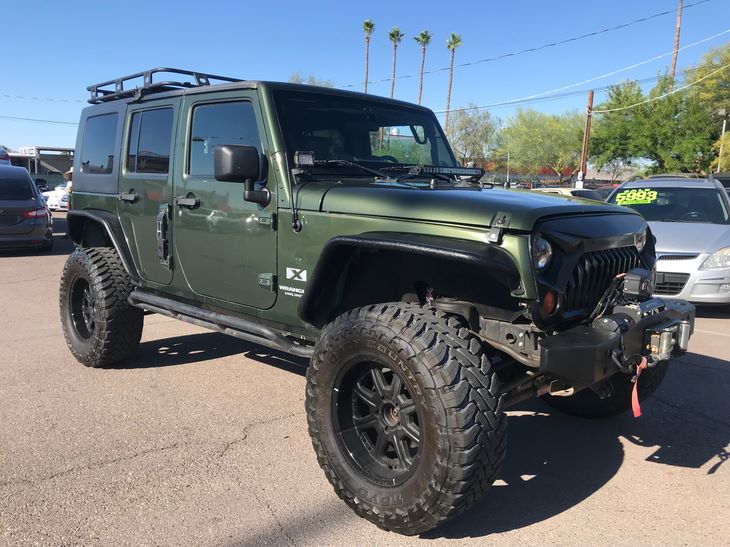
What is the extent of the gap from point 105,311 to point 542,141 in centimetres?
6294

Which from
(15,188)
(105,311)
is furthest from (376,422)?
(15,188)

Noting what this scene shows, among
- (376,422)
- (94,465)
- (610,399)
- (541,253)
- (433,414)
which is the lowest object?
(94,465)

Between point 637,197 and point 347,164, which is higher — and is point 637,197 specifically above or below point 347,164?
above

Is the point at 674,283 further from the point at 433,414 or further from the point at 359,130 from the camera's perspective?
the point at 433,414

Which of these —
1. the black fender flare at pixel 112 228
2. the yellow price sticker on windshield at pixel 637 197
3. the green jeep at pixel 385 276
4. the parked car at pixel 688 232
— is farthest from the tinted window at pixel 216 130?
the yellow price sticker on windshield at pixel 637 197

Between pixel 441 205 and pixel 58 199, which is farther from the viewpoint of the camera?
pixel 58 199

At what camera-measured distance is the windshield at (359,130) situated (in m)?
3.54

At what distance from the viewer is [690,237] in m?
7.41

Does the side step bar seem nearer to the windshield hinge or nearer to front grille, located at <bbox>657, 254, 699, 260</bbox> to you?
the windshield hinge

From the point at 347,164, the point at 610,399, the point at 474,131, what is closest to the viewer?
the point at 347,164

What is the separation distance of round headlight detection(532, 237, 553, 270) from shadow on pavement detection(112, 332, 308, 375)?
2785mm

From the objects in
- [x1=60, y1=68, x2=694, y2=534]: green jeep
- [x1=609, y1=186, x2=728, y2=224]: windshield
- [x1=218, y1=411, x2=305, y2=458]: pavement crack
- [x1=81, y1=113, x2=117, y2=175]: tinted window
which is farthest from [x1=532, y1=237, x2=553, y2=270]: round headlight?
[x1=609, y1=186, x2=728, y2=224]: windshield

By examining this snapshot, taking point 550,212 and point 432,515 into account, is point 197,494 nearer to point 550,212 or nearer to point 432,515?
point 432,515

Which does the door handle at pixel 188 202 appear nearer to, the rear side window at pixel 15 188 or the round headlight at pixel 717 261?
the round headlight at pixel 717 261
